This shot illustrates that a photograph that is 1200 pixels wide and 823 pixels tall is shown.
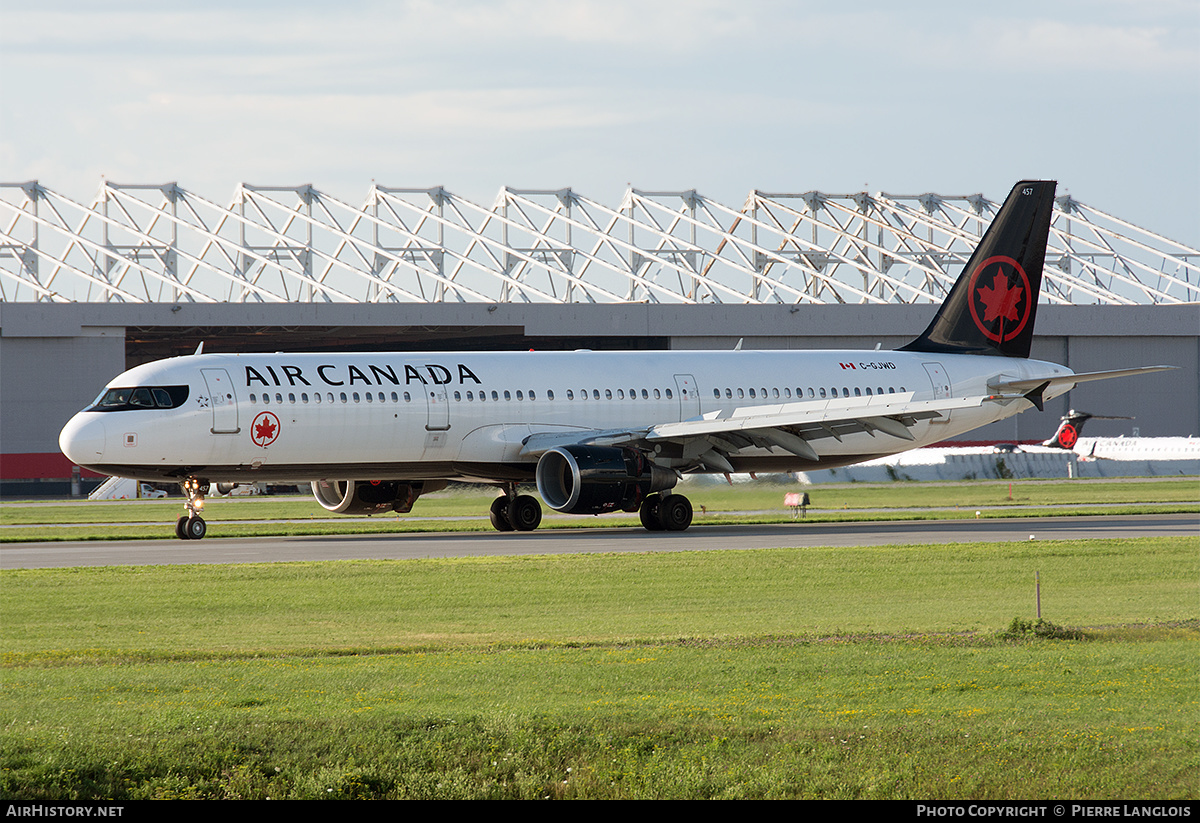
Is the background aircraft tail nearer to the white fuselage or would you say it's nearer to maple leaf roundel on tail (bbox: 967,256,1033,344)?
maple leaf roundel on tail (bbox: 967,256,1033,344)

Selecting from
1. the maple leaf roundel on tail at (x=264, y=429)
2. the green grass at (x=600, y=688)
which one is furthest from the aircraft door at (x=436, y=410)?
the green grass at (x=600, y=688)

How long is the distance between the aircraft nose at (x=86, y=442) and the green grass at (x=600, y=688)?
7885 millimetres

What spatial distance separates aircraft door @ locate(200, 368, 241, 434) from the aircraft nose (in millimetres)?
2499

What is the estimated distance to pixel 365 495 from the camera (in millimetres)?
36625

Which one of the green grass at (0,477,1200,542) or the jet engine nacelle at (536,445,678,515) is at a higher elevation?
the jet engine nacelle at (536,445,678,515)

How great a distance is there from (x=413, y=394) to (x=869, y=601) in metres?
16.1

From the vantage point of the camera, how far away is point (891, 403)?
35188 mm

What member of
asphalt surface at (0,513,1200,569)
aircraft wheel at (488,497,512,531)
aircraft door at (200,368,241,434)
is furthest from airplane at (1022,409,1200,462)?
aircraft door at (200,368,241,434)

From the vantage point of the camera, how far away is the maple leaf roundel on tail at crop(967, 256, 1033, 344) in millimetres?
41000

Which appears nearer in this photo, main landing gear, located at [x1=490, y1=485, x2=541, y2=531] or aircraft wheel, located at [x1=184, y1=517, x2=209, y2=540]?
aircraft wheel, located at [x1=184, y1=517, x2=209, y2=540]

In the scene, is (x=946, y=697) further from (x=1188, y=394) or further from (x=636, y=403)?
(x=1188, y=394)

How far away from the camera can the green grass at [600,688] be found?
10484 mm

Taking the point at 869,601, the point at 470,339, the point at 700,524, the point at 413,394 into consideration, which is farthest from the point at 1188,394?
the point at 869,601

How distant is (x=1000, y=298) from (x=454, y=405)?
1747cm
